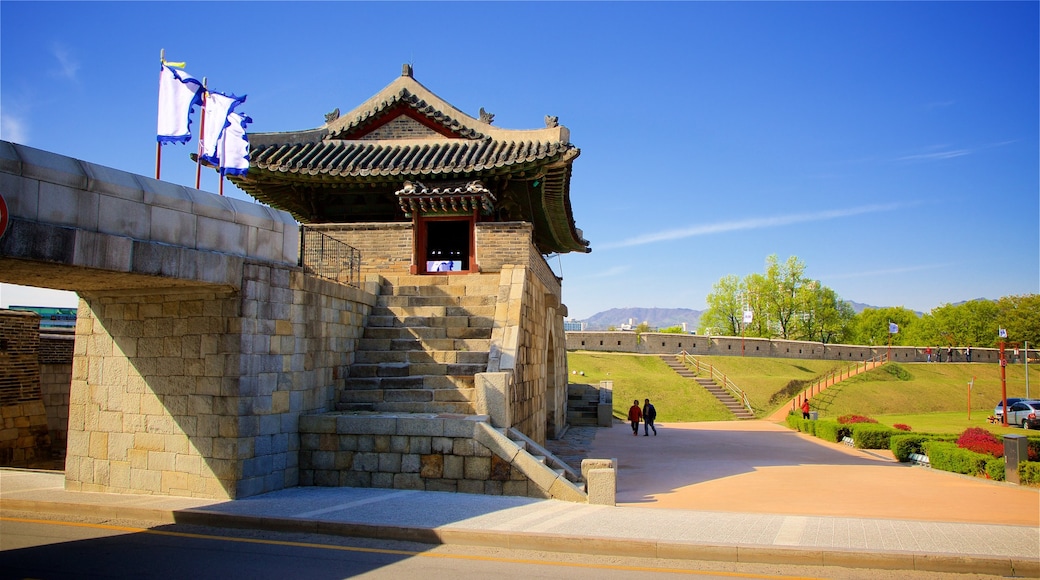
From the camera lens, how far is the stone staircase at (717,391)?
3541 centimetres

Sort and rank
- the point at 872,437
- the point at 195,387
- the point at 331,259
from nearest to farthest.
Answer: the point at 195,387, the point at 331,259, the point at 872,437

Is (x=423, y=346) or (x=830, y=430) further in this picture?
(x=830, y=430)

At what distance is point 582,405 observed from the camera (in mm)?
29266

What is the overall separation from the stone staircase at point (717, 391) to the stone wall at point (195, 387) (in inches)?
1115

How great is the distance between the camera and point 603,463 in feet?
36.0

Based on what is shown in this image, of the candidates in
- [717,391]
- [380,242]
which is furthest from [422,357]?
[717,391]

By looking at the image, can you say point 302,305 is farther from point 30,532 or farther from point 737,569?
point 737,569

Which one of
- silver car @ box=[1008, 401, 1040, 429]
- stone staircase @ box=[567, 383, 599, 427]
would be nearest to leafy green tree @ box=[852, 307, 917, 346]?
silver car @ box=[1008, 401, 1040, 429]

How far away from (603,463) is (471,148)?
33.6 feet

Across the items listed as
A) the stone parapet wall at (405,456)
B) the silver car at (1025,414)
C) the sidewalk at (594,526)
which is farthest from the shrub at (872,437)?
the stone parapet wall at (405,456)

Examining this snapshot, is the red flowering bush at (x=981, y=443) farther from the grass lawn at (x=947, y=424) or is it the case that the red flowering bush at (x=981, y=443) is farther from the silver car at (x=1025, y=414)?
the silver car at (x=1025, y=414)

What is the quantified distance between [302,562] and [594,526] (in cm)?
351

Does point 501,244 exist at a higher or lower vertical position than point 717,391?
higher

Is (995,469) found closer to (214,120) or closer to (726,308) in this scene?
(214,120)
